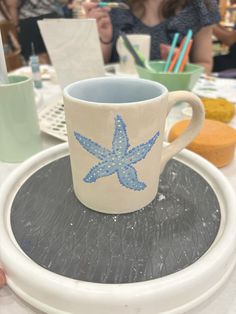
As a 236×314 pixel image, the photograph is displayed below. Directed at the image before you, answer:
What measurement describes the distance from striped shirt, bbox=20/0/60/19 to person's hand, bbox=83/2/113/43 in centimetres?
42

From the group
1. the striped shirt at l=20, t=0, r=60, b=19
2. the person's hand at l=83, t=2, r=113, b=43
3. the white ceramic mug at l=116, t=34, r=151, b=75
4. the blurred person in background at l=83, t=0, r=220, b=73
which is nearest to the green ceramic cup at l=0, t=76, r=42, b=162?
the white ceramic mug at l=116, t=34, r=151, b=75

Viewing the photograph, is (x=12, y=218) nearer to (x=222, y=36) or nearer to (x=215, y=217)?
(x=215, y=217)

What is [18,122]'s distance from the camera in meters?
0.38

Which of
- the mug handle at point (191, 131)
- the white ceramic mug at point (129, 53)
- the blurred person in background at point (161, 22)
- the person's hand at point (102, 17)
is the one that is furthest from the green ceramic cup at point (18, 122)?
the blurred person in background at point (161, 22)

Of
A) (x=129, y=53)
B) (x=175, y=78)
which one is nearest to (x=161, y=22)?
(x=129, y=53)

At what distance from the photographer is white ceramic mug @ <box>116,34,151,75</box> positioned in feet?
2.33

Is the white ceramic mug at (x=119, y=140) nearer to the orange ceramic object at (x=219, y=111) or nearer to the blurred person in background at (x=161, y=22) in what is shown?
the orange ceramic object at (x=219, y=111)

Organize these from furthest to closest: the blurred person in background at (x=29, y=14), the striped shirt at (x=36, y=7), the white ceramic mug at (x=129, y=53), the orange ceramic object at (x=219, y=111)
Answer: the striped shirt at (x=36, y=7), the blurred person in background at (x=29, y=14), the white ceramic mug at (x=129, y=53), the orange ceramic object at (x=219, y=111)

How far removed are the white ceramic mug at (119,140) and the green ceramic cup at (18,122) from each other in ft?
0.40

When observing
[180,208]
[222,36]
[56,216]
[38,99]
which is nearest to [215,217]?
[180,208]

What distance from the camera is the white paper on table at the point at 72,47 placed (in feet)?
1.71

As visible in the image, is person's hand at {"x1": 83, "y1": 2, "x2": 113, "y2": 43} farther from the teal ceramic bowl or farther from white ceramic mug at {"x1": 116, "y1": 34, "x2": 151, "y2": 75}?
the teal ceramic bowl

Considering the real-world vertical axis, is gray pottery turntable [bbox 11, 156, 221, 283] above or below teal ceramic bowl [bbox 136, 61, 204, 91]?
below

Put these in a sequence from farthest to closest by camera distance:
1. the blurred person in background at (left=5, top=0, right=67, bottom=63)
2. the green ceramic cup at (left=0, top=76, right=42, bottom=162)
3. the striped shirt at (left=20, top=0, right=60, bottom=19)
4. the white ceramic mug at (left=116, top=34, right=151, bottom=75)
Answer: the striped shirt at (left=20, top=0, right=60, bottom=19) < the blurred person in background at (left=5, top=0, right=67, bottom=63) < the white ceramic mug at (left=116, top=34, right=151, bottom=75) < the green ceramic cup at (left=0, top=76, right=42, bottom=162)
